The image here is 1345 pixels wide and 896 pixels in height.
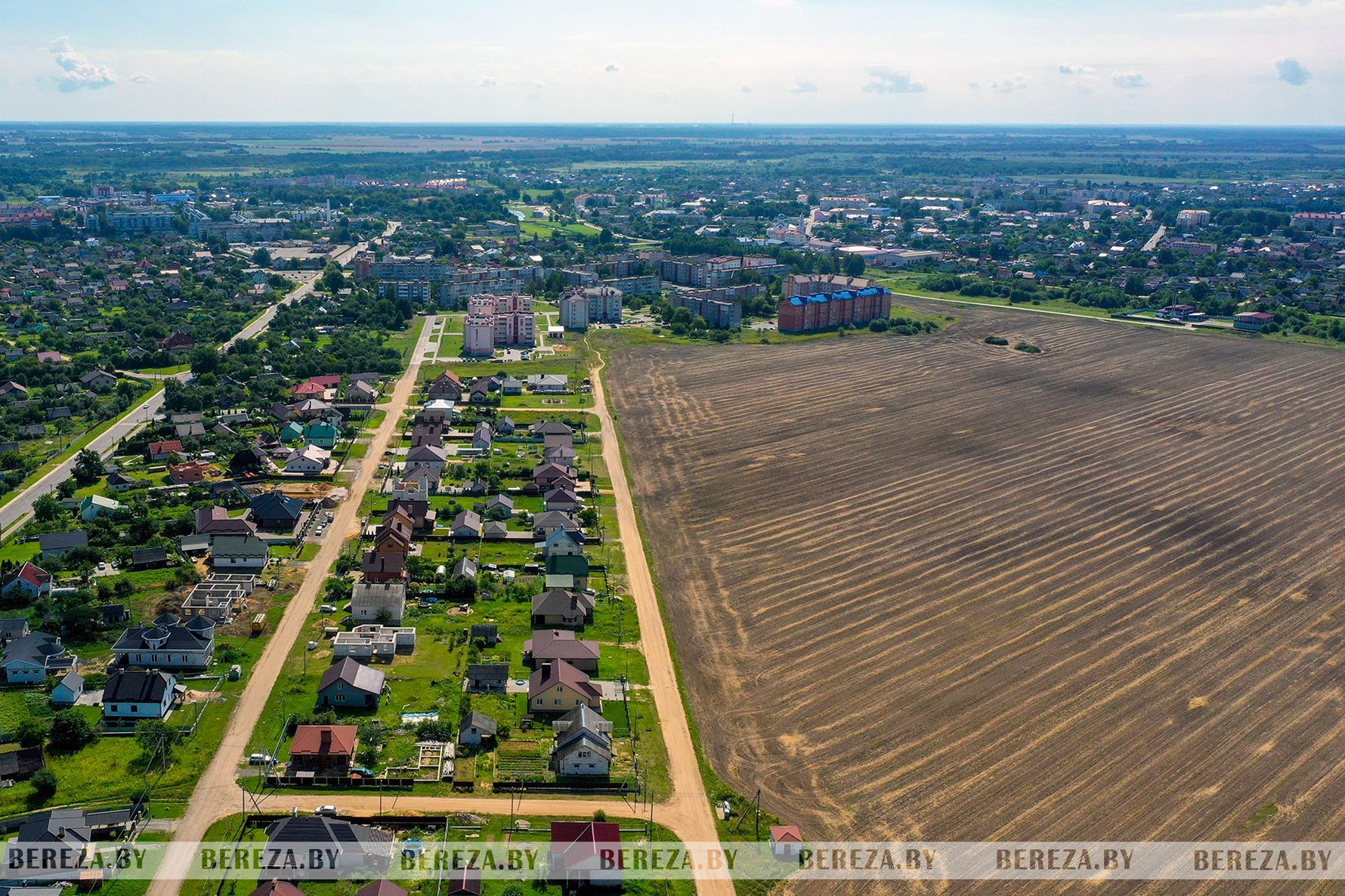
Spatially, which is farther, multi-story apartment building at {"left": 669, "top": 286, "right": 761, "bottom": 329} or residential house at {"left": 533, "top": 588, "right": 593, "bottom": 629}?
multi-story apartment building at {"left": 669, "top": 286, "right": 761, "bottom": 329}

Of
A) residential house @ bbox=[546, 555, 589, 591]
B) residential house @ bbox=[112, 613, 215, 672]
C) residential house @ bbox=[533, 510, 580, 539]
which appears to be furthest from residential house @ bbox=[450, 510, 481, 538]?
residential house @ bbox=[112, 613, 215, 672]

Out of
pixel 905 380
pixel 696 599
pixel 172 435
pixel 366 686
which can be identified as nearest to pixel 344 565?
pixel 366 686

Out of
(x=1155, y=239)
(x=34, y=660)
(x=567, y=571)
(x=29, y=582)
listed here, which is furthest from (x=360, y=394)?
(x=1155, y=239)

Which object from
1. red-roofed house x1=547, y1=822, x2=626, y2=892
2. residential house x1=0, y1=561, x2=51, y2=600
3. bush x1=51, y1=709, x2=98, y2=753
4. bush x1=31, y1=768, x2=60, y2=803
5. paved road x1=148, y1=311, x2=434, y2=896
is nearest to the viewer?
red-roofed house x1=547, y1=822, x2=626, y2=892

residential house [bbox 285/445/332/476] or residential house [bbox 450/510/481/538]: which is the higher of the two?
residential house [bbox 285/445/332/476]

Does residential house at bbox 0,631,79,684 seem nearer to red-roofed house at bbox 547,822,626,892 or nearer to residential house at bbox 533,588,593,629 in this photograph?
residential house at bbox 533,588,593,629

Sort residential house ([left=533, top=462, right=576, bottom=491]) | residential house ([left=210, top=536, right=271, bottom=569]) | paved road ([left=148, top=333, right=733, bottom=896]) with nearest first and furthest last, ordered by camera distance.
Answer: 1. paved road ([left=148, top=333, right=733, bottom=896])
2. residential house ([left=210, top=536, right=271, bottom=569])
3. residential house ([left=533, top=462, right=576, bottom=491])
